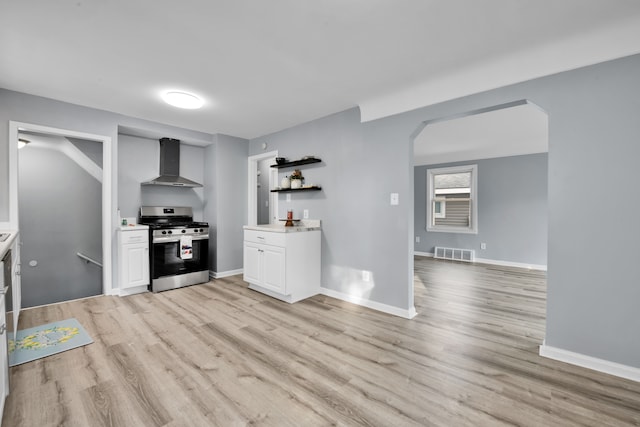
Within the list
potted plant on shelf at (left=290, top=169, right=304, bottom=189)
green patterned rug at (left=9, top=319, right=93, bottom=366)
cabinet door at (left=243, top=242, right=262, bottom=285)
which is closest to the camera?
green patterned rug at (left=9, top=319, right=93, bottom=366)

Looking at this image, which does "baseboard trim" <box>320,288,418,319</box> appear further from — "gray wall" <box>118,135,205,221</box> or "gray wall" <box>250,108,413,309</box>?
"gray wall" <box>118,135,205,221</box>

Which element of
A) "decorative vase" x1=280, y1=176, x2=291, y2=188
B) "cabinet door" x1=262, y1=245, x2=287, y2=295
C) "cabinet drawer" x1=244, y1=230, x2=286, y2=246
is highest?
"decorative vase" x1=280, y1=176, x2=291, y2=188

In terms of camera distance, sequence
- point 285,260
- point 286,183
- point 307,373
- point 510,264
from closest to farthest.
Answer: point 307,373 → point 285,260 → point 286,183 → point 510,264

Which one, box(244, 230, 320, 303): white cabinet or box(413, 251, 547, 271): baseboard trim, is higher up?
box(244, 230, 320, 303): white cabinet

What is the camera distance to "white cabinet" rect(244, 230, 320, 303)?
3.33m

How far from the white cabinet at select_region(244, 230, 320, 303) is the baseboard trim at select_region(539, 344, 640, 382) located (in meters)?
2.40

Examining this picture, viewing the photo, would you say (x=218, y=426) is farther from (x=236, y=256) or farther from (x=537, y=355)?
(x=236, y=256)

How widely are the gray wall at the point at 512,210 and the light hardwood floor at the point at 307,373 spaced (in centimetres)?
292

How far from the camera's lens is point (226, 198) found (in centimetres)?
469

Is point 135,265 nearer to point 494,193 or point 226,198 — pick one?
point 226,198

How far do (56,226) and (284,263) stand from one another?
13.0 ft

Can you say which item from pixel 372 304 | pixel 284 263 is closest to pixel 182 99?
pixel 284 263

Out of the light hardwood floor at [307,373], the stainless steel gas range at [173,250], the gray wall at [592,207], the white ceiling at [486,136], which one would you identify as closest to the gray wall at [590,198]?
the gray wall at [592,207]

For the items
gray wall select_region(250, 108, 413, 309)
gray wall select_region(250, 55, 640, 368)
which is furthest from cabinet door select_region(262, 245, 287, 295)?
gray wall select_region(250, 55, 640, 368)
